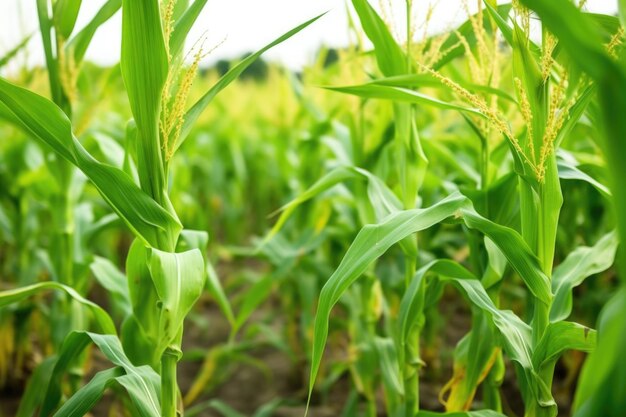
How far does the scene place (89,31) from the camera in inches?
63.8

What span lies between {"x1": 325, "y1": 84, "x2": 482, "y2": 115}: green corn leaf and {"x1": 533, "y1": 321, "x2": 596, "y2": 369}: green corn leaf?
50cm

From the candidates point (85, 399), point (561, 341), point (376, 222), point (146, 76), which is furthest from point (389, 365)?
point (146, 76)

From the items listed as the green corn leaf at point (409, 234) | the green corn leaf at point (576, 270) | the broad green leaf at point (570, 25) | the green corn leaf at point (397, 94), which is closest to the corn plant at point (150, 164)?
the green corn leaf at point (397, 94)

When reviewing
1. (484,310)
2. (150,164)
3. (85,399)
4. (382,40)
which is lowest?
(85,399)

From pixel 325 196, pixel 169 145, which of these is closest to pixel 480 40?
pixel 169 145

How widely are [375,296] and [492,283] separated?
0.65 m

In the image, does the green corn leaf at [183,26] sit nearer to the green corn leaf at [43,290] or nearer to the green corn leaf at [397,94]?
the green corn leaf at [397,94]

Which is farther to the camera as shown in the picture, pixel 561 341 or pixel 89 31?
pixel 89 31

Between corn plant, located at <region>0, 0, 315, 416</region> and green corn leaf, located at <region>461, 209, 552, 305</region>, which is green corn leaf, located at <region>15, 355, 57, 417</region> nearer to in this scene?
corn plant, located at <region>0, 0, 315, 416</region>

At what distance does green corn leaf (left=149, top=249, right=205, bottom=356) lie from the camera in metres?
1.23

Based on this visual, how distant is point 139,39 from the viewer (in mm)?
1187

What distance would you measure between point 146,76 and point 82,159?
243 millimetres

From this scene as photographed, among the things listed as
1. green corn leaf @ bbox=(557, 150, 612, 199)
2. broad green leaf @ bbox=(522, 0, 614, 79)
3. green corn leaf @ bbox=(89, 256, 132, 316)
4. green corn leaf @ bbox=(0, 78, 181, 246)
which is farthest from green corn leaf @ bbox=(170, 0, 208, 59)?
green corn leaf @ bbox=(557, 150, 612, 199)

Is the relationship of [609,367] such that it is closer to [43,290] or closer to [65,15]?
[43,290]
